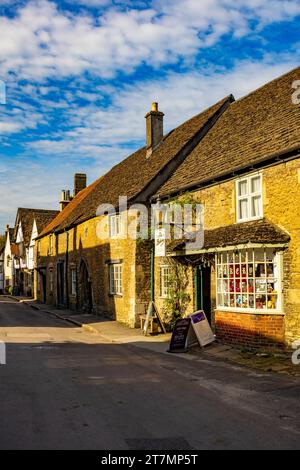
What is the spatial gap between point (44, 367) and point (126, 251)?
9943 mm

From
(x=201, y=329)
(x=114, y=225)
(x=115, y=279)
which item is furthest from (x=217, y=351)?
(x=114, y=225)

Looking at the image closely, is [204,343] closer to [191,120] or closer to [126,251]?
[126,251]

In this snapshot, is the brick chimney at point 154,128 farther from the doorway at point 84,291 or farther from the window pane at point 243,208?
the window pane at point 243,208

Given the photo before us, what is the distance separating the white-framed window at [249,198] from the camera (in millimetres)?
13969

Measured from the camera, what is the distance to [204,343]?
46.5 ft

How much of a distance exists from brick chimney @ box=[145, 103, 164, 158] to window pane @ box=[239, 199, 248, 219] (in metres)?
11.4

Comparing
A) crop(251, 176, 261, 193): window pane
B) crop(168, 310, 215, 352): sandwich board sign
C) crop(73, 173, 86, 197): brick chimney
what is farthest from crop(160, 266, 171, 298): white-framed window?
crop(73, 173, 86, 197): brick chimney

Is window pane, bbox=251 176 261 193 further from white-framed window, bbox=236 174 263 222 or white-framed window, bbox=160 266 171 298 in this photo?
white-framed window, bbox=160 266 171 298

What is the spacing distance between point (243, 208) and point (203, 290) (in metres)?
3.59

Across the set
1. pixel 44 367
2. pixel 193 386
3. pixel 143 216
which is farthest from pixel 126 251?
pixel 193 386

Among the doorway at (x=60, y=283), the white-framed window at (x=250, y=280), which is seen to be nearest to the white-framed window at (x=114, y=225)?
the white-framed window at (x=250, y=280)

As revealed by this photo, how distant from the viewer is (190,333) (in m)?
14.2

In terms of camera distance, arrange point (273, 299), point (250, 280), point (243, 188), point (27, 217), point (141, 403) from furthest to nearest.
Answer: point (27, 217)
point (243, 188)
point (250, 280)
point (273, 299)
point (141, 403)

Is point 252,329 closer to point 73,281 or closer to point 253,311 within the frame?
point 253,311
